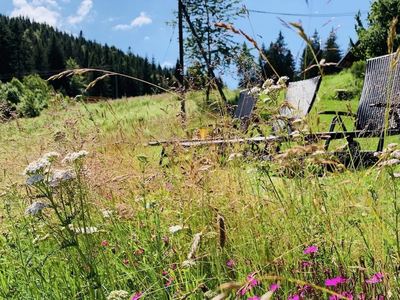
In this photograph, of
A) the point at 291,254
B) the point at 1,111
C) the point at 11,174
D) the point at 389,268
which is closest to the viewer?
the point at 389,268

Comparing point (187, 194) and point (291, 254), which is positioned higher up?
point (187, 194)

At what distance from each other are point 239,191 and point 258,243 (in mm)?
326

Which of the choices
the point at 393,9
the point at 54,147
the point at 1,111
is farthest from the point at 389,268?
the point at 393,9

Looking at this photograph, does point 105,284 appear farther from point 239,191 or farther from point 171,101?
point 171,101

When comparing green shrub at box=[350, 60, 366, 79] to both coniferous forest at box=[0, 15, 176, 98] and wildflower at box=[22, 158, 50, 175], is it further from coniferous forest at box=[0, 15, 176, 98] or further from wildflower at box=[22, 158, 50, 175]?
coniferous forest at box=[0, 15, 176, 98]

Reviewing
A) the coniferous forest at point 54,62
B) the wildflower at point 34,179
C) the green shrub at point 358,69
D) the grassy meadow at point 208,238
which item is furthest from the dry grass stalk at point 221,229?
the coniferous forest at point 54,62

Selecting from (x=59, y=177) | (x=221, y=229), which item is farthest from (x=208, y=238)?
(x=59, y=177)

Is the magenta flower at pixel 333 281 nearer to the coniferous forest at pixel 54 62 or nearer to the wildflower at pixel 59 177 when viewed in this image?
the wildflower at pixel 59 177

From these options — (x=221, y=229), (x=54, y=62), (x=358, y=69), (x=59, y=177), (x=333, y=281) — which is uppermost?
(x=54, y=62)

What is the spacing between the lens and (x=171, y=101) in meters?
2.77

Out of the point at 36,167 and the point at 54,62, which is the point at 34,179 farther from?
the point at 54,62

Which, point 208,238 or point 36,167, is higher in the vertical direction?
point 36,167

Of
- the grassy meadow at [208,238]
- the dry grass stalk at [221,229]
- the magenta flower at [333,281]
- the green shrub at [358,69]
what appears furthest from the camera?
the green shrub at [358,69]

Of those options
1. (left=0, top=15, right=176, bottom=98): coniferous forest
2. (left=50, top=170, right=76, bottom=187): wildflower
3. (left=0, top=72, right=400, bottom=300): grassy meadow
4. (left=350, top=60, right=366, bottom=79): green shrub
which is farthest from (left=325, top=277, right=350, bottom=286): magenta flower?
(left=0, top=15, right=176, bottom=98): coniferous forest
